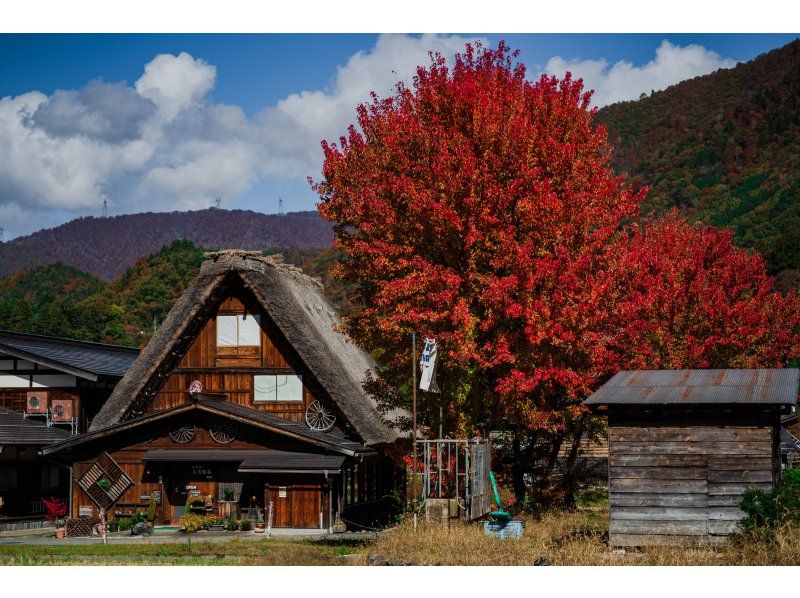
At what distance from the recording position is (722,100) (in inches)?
5846

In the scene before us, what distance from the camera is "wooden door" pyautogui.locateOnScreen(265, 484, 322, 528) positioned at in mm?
34031

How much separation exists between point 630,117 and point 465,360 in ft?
438

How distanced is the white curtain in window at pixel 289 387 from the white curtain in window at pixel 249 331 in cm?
164

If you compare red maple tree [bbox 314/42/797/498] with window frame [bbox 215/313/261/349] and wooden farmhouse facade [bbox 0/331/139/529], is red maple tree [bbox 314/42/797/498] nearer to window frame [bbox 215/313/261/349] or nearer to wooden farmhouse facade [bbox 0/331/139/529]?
window frame [bbox 215/313/261/349]

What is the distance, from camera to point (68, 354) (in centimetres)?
4469

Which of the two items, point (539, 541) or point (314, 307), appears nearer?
point (539, 541)

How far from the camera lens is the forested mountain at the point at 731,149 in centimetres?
9688

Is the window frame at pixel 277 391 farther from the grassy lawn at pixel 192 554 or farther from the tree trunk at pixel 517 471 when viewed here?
the tree trunk at pixel 517 471

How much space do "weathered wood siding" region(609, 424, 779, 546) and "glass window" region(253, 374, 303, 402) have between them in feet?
53.3

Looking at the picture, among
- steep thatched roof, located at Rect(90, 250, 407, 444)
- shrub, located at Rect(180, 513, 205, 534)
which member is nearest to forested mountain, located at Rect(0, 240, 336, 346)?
steep thatched roof, located at Rect(90, 250, 407, 444)

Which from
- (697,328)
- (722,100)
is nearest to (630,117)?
(722,100)

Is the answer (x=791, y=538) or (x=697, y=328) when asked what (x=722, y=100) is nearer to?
(x=697, y=328)

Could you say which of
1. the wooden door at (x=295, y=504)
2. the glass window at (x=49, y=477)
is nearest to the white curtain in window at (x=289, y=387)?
the wooden door at (x=295, y=504)

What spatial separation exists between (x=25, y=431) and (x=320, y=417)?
12342 millimetres
